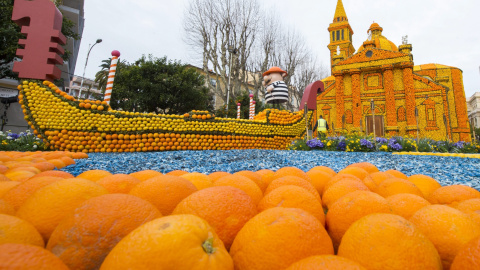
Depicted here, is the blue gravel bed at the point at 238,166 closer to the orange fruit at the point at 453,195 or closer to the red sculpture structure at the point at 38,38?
the orange fruit at the point at 453,195

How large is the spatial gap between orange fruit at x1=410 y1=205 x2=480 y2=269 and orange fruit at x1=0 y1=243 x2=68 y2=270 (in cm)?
101

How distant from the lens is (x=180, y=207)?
854 millimetres

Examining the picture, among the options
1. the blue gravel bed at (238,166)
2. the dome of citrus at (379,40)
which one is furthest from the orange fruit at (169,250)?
the dome of citrus at (379,40)

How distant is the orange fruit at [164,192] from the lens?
99 cm

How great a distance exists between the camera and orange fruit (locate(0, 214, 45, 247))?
0.61 meters

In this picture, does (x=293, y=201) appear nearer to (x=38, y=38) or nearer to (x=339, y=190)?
(x=339, y=190)

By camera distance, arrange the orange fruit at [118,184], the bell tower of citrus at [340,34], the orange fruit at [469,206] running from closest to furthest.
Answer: the orange fruit at [469,206]
the orange fruit at [118,184]
the bell tower of citrus at [340,34]

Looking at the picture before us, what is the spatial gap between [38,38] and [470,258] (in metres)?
9.18

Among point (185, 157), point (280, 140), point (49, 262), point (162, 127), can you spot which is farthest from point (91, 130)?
point (49, 262)

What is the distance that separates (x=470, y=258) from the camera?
553 mm

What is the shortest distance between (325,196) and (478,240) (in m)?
0.71

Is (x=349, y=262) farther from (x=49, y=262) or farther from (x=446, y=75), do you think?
(x=446, y=75)

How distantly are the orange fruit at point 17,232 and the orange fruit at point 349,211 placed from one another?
947mm

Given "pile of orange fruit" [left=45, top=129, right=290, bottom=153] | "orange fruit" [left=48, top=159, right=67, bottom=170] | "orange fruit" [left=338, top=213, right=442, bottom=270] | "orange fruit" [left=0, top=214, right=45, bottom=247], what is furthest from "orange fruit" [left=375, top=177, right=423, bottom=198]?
"pile of orange fruit" [left=45, top=129, right=290, bottom=153]
